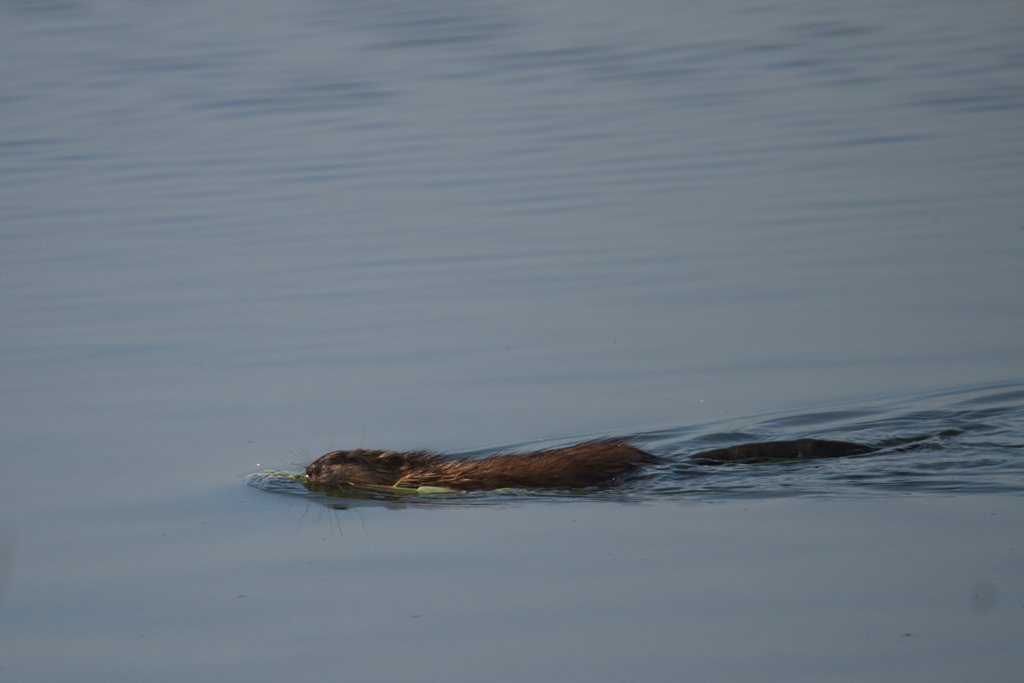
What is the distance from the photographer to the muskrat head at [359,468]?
24.4 feet

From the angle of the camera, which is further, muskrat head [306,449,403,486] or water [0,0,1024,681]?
muskrat head [306,449,403,486]

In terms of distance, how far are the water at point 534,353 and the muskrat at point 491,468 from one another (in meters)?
0.15

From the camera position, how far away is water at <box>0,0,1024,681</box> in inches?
233

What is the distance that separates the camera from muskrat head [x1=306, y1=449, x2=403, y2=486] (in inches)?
293

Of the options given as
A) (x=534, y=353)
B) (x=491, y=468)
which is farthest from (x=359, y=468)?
(x=534, y=353)

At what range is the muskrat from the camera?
7.35 metres

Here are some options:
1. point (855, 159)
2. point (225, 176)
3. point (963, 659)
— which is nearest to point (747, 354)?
point (963, 659)

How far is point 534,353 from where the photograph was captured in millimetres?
9406

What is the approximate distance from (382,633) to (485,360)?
12.3ft

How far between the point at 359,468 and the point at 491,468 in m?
0.64

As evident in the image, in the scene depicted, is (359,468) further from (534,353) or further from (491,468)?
(534,353)

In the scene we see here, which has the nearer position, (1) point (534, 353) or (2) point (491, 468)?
(2) point (491, 468)

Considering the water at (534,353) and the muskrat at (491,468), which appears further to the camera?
the muskrat at (491,468)

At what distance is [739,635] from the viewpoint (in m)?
5.46
